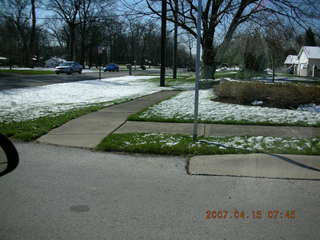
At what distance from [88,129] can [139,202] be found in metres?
4.05

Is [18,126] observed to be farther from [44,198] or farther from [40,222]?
[40,222]

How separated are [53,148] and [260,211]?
4084 millimetres

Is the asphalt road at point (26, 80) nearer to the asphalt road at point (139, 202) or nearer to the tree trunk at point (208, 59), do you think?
the tree trunk at point (208, 59)

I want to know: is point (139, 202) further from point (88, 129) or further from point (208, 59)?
point (208, 59)

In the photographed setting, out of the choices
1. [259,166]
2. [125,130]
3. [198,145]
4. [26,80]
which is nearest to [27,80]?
[26,80]

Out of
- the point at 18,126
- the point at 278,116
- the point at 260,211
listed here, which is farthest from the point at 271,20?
the point at 260,211

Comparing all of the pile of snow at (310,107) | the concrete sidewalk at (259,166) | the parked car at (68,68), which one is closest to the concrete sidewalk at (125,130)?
the concrete sidewalk at (259,166)

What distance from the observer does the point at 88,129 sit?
7559 mm

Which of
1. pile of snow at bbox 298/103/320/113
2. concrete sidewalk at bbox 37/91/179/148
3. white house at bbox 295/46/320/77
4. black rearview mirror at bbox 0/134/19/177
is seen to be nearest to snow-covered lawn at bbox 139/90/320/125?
pile of snow at bbox 298/103/320/113

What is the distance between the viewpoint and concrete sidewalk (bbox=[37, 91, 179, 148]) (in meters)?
6.57

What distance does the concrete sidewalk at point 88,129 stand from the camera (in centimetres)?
657

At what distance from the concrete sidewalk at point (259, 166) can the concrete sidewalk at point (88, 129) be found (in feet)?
7.41

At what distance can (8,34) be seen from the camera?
65.1 metres

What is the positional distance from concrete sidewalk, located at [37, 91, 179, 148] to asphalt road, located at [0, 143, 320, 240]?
1.09m
